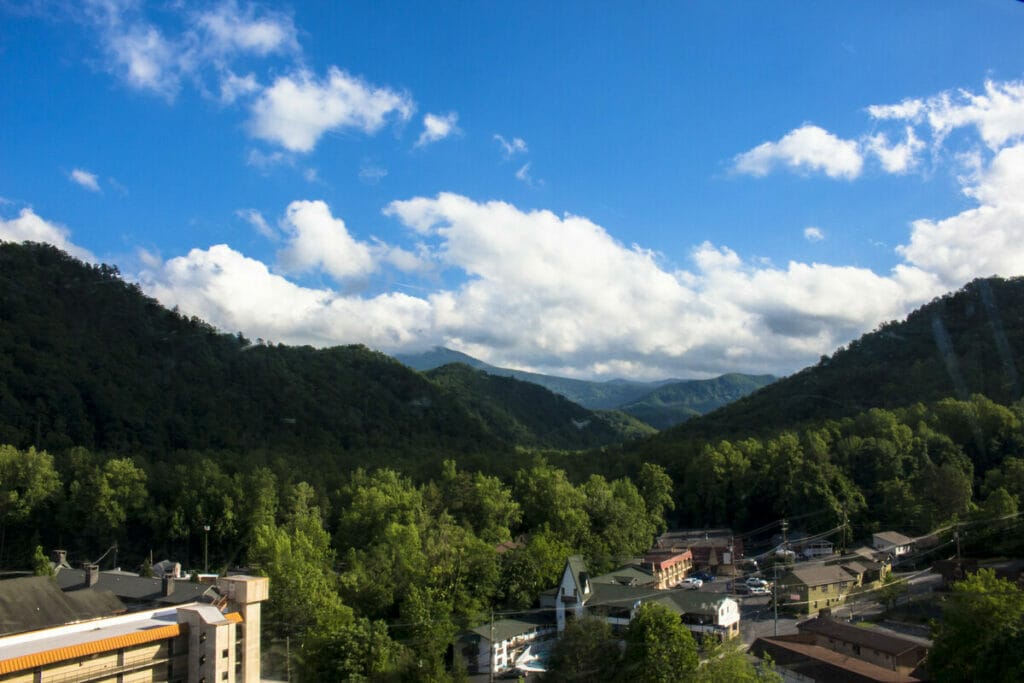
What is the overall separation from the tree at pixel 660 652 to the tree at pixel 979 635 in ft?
16.5

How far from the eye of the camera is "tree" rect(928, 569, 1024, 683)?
13.4 meters

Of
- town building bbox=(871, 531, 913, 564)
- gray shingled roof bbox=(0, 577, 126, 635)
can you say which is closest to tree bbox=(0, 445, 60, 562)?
gray shingled roof bbox=(0, 577, 126, 635)

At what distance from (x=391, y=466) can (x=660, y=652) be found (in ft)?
77.0

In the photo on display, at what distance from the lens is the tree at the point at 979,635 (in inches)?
527

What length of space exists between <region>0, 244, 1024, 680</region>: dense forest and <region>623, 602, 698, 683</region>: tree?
13.8 feet

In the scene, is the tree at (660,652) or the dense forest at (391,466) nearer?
the tree at (660,652)

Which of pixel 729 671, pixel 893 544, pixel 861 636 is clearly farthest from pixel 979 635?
pixel 893 544

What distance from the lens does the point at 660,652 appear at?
14.8 meters

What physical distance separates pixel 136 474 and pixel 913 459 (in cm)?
3347

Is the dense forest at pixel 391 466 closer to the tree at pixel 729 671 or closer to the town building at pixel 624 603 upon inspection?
the town building at pixel 624 603

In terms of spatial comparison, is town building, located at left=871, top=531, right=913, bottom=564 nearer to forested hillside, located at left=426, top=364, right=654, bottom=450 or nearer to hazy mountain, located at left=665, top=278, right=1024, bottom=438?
hazy mountain, located at left=665, top=278, right=1024, bottom=438

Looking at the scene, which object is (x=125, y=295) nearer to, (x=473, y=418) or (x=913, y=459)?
(x=473, y=418)

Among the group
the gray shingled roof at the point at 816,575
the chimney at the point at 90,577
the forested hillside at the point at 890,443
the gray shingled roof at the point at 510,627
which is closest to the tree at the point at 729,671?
the gray shingled roof at the point at 510,627

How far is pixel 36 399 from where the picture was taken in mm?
38875
